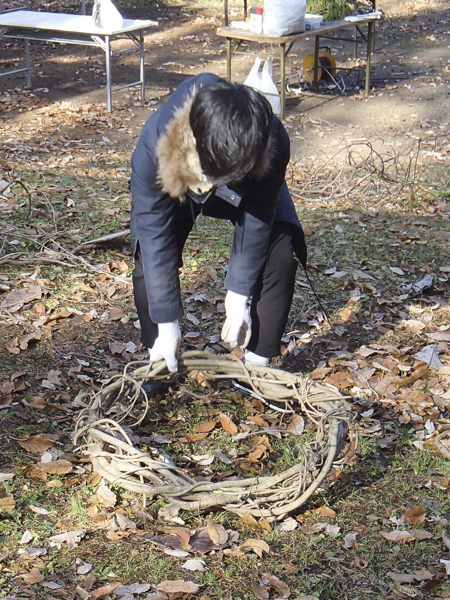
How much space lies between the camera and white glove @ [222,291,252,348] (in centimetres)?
298

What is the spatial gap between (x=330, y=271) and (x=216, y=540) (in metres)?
2.56

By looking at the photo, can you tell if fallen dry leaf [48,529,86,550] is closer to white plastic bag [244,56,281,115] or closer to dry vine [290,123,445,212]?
dry vine [290,123,445,212]

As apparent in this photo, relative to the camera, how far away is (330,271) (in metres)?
4.66

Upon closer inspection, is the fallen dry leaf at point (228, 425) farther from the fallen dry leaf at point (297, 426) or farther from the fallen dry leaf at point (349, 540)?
the fallen dry leaf at point (349, 540)

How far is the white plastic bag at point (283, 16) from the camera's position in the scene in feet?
25.3

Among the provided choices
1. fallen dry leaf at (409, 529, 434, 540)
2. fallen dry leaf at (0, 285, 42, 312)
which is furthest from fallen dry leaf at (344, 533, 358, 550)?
fallen dry leaf at (0, 285, 42, 312)

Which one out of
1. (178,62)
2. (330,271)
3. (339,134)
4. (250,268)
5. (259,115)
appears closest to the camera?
(259,115)

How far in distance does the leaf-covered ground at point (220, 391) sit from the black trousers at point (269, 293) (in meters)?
0.35

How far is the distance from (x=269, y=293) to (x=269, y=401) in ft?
1.83

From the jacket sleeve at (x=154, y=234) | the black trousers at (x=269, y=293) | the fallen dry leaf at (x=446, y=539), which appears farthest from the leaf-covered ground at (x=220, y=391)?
the jacket sleeve at (x=154, y=234)

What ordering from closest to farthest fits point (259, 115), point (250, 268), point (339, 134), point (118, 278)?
point (259, 115), point (250, 268), point (118, 278), point (339, 134)

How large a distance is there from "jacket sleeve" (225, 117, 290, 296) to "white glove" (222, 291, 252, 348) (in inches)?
1.5

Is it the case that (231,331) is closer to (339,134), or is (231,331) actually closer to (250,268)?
(250,268)

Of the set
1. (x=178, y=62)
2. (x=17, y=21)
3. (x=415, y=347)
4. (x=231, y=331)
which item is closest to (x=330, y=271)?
(x=415, y=347)
